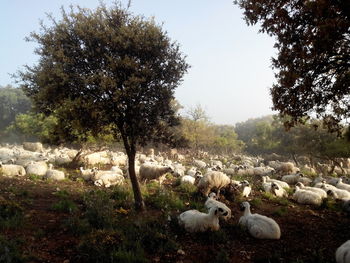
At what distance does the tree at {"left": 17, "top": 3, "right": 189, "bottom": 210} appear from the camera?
10.0m

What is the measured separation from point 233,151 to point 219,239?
2696 inches

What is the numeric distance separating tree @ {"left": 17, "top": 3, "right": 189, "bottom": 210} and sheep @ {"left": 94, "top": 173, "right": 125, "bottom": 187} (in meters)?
6.61

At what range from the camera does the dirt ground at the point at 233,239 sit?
295 inches

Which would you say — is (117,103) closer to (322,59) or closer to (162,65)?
(162,65)

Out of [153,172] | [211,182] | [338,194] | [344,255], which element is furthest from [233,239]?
[338,194]

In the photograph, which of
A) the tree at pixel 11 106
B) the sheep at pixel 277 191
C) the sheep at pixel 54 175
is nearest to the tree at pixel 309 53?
the sheep at pixel 277 191

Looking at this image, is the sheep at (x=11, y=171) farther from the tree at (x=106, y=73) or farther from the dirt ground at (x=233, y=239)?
the tree at (x=106, y=73)

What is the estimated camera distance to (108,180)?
17406 mm

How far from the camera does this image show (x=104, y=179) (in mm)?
17281

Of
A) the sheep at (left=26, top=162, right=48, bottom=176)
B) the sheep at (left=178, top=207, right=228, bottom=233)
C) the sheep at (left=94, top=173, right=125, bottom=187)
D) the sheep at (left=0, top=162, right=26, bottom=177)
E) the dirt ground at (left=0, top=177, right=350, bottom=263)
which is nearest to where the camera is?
the dirt ground at (left=0, top=177, right=350, bottom=263)

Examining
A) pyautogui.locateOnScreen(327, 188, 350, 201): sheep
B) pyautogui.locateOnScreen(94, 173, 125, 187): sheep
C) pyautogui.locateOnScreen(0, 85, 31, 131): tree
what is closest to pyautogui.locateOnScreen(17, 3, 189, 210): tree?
pyautogui.locateOnScreen(94, 173, 125, 187): sheep

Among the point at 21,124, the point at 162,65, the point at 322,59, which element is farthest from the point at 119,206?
the point at 21,124

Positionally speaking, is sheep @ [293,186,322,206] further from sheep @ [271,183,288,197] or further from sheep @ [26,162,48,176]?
sheep @ [26,162,48,176]

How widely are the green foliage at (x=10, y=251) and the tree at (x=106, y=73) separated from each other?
431 cm
